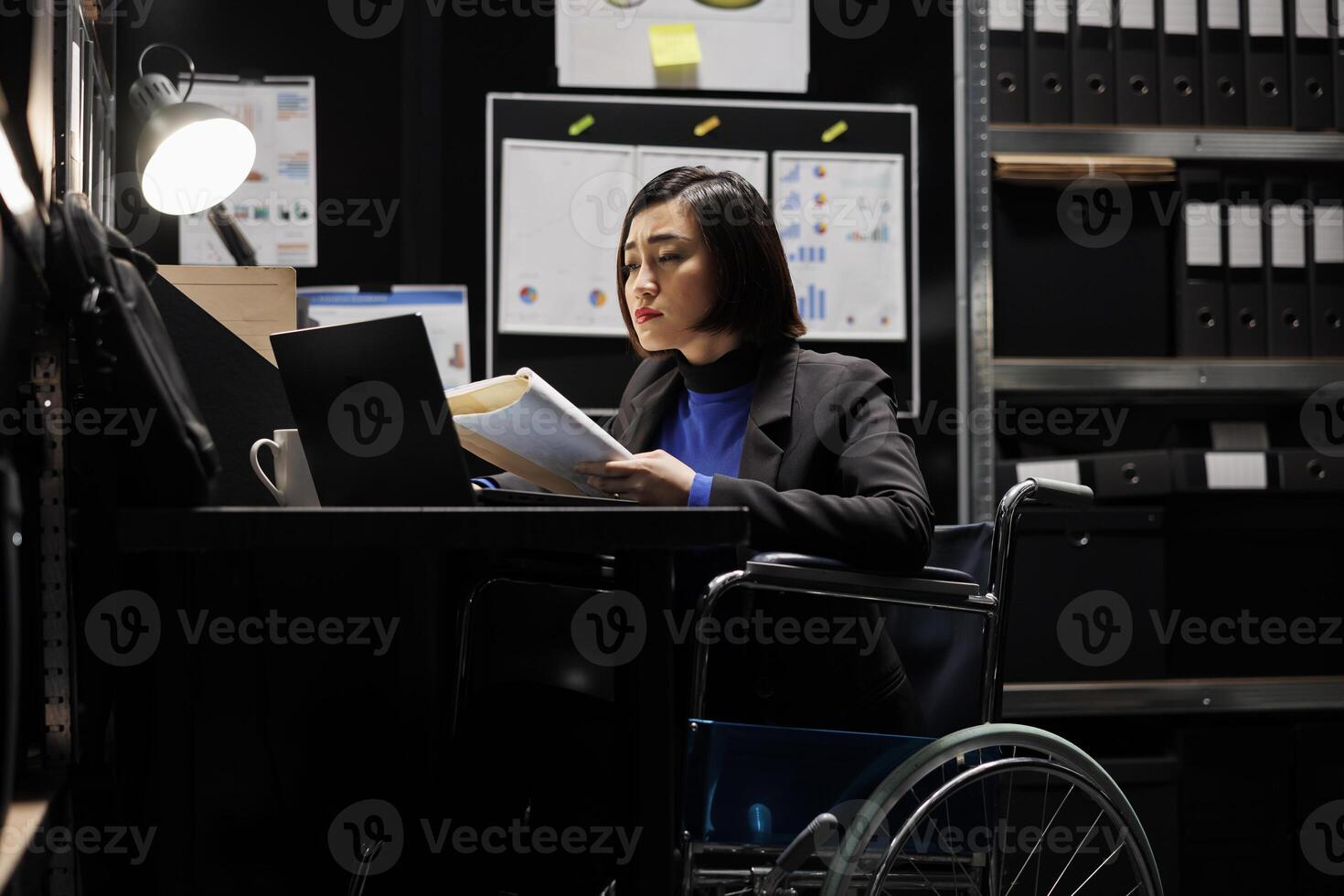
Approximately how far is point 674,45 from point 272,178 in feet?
2.89

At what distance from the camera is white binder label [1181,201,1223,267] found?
2297 millimetres

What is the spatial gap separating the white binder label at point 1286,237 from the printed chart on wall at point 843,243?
73 cm

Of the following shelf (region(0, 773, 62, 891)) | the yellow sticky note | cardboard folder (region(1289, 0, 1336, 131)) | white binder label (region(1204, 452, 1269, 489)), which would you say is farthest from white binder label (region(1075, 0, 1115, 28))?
shelf (region(0, 773, 62, 891))

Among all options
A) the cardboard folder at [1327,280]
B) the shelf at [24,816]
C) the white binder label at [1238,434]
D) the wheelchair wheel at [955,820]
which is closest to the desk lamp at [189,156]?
the shelf at [24,816]

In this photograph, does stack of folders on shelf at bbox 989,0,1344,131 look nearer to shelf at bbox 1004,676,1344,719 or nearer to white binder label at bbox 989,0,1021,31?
white binder label at bbox 989,0,1021,31

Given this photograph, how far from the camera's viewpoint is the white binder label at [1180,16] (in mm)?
2312

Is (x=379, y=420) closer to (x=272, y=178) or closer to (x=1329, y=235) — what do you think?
(x=272, y=178)

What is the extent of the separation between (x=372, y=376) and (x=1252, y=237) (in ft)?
6.47

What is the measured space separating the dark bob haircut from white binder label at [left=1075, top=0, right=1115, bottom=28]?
1094 mm

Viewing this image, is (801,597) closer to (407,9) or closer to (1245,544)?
(1245,544)

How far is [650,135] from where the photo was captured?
2.45 metres

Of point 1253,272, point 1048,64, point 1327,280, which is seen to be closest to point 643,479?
point 1048,64

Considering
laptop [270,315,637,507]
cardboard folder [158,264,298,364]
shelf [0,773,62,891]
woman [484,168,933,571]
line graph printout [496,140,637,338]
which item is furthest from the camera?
line graph printout [496,140,637,338]

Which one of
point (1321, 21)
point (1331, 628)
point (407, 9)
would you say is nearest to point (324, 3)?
point (407, 9)
